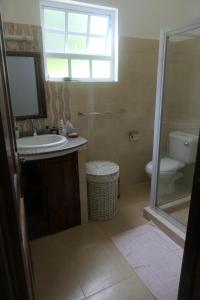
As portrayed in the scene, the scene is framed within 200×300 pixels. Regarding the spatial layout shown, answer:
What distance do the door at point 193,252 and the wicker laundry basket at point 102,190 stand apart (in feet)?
3.96

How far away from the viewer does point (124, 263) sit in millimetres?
1640

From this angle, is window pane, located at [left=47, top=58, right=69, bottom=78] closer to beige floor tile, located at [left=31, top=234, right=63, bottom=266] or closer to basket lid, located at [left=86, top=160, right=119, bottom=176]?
basket lid, located at [left=86, top=160, right=119, bottom=176]

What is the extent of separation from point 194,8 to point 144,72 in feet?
3.30

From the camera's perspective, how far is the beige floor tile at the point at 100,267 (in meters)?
1.48

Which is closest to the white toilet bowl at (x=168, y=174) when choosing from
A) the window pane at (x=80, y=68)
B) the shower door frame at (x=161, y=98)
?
the shower door frame at (x=161, y=98)

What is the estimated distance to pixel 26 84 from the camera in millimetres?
1963

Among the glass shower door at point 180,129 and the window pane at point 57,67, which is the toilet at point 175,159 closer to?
the glass shower door at point 180,129

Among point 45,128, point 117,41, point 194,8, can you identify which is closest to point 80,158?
point 45,128

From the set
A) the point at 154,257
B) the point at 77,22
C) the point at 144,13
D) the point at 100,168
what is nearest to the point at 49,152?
the point at 100,168

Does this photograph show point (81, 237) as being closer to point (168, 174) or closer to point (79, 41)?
point (168, 174)

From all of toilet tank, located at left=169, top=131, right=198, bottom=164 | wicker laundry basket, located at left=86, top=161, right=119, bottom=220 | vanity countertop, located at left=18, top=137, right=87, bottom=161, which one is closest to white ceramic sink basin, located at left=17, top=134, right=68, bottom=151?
vanity countertop, located at left=18, top=137, right=87, bottom=161

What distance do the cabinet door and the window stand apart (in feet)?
3.08

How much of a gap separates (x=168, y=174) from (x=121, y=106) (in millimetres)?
Answer: 969

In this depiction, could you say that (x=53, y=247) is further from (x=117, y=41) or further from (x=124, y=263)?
(x=117, y=41)
